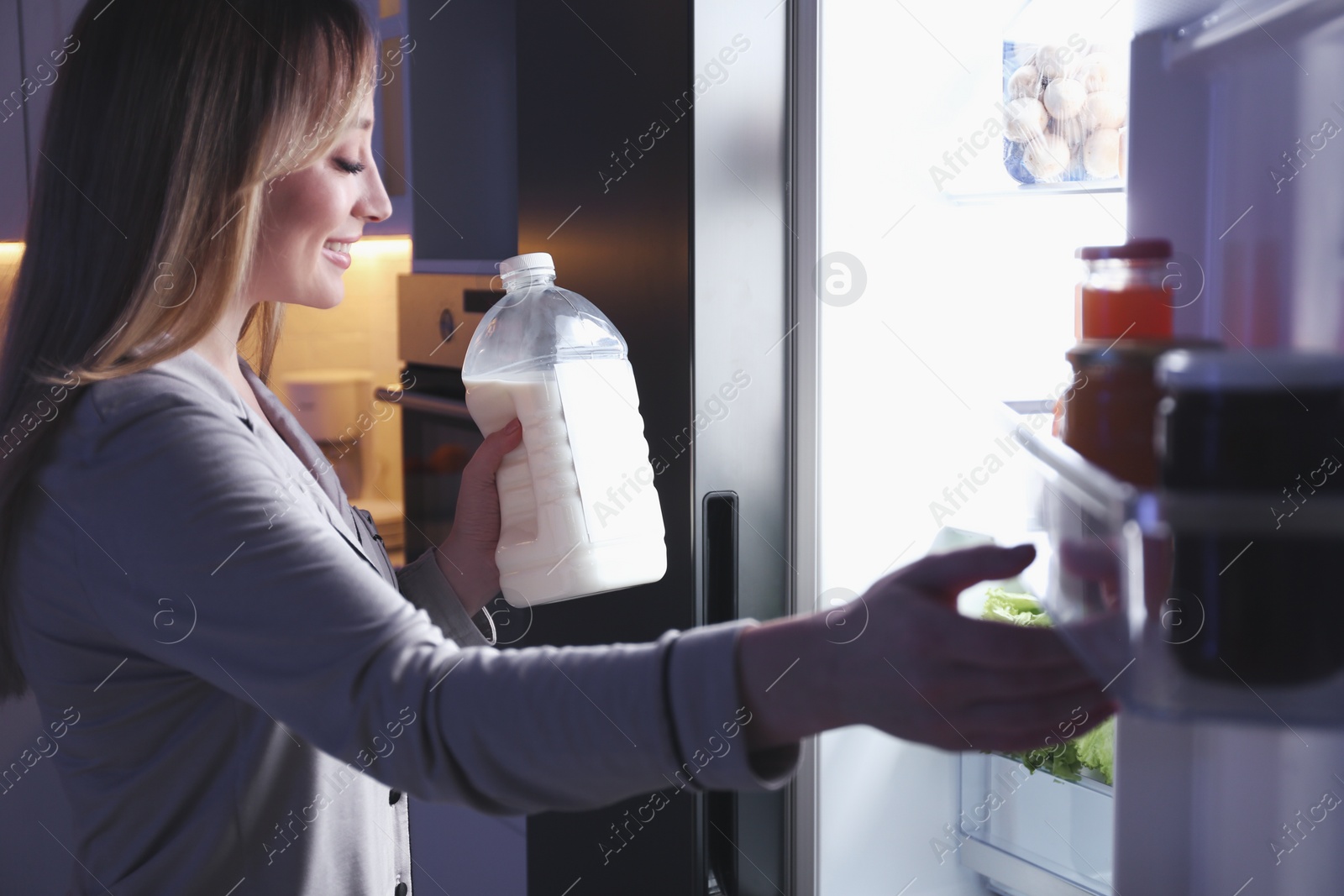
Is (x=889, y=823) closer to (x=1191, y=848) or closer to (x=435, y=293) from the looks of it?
(x=1191, y=848)

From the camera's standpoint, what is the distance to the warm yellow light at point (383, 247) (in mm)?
2086

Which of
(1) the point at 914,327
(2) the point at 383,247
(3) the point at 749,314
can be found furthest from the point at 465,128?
(1) the point at 914,327

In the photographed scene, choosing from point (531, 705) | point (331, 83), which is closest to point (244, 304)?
point (331, 83)

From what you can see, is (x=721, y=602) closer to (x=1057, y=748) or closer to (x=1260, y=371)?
(x=1057, y=748)

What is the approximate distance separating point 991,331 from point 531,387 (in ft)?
→ 1.95

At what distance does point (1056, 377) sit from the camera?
126cm

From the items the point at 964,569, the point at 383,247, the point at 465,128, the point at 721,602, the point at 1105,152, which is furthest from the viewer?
the point at 383,247

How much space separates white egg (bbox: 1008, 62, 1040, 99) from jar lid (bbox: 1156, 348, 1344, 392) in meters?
0.87

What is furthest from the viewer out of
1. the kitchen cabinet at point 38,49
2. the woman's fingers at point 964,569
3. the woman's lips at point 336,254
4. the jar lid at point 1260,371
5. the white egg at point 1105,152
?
the kitchen cabinet at point 38,49

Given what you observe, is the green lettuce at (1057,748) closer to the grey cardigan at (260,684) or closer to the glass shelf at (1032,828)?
the glass shelf at (1032,828)

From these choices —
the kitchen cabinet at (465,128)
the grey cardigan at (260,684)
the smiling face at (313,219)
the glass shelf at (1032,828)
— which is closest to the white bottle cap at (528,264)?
the smiling face at (313,219)

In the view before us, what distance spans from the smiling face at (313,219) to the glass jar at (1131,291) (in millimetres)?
611

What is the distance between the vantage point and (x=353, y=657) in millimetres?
568

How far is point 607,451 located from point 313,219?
320 mm
